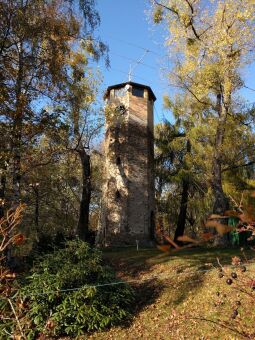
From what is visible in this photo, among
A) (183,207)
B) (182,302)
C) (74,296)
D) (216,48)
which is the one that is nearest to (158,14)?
(216,48)

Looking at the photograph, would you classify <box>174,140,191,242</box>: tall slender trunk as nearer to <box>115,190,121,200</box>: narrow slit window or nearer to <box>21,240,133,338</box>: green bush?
<box>115,190,121,200</box>: narrow slit window

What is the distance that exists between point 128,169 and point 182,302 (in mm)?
14863

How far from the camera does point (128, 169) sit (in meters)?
24.5

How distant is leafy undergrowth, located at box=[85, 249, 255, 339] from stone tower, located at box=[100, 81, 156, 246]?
10.0 meters

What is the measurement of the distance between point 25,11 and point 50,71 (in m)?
1.90

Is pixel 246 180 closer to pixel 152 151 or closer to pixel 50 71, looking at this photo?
pixel 152 151

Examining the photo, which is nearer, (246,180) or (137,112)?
(246,180)

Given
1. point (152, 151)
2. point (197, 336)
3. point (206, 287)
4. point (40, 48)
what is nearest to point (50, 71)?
point (40, 48)

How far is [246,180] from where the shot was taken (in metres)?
23.6

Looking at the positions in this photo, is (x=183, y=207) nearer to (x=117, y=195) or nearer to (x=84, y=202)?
(x=117, y=195)

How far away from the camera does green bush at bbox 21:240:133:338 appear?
8969 millimetres

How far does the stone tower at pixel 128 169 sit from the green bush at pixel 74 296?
13292 millimetres

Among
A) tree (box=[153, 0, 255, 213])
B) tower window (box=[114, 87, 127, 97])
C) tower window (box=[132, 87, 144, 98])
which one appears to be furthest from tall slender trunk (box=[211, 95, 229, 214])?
tower window (box=[114, 87, 127, 97])

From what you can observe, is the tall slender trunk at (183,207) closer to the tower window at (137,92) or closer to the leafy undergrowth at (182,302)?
the tower window at (137,92)
